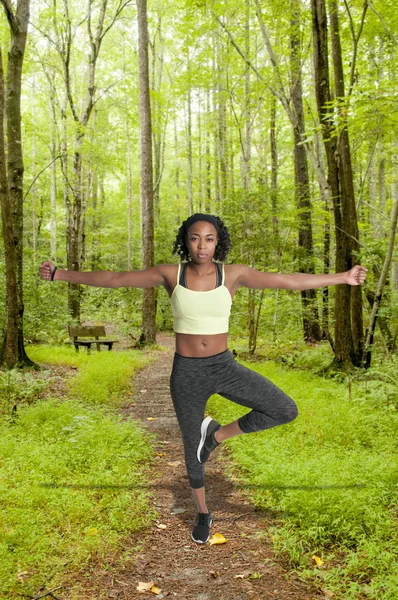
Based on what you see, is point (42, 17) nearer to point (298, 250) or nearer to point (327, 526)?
point (298, 250)

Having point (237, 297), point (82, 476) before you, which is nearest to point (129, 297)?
point (237, 297)

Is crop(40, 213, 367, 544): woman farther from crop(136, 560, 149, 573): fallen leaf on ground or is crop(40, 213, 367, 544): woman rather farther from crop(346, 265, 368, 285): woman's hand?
crop(136, 560, 149, 573): fallen leaf on ground

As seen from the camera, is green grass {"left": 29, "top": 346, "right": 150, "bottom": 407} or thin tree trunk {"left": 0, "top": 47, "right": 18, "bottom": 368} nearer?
thin tree trunk {"left": 0, "top": 47, "right": 18, "bottom": 368}

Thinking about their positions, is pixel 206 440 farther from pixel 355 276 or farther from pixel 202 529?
pixel 355 276

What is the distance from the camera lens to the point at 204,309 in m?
3.17

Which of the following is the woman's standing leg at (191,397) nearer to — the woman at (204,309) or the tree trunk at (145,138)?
the woman at (204,309)

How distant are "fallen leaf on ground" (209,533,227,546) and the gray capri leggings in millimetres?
886

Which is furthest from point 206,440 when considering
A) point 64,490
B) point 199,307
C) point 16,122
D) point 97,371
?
point 16,122

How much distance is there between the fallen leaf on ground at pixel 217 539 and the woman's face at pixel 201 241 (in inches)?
87.4

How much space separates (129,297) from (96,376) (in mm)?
13050

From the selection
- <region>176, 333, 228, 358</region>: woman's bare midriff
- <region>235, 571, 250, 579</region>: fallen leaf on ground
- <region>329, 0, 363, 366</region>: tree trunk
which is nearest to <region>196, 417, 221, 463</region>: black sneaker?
<region>176, 333, 228, 358</region>: woman's bare midriff

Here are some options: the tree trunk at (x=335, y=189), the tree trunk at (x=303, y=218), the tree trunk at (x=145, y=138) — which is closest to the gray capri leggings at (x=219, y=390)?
the tree trunk at (x=335, y=189)

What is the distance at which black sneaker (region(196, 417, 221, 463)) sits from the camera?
3.53 meters

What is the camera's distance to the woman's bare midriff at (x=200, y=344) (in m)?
3.24
